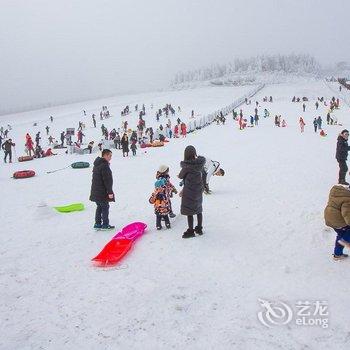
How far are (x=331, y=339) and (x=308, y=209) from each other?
446 cm

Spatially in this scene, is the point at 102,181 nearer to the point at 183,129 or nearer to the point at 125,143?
the point at 125,143

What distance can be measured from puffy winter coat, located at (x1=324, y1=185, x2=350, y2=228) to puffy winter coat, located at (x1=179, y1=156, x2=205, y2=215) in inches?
83.9

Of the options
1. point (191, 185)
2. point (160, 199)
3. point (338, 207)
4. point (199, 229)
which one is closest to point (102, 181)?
point (160, 199)

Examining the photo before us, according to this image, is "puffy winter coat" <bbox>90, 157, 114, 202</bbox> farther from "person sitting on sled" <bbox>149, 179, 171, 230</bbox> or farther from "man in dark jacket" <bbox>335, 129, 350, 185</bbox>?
"man in dark jacket" <bbox>335, 129, 350, 185</bbox>

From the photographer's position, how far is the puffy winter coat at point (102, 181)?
276 inches

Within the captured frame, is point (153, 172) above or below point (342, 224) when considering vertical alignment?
below

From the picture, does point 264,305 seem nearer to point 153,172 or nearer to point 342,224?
point 342,224

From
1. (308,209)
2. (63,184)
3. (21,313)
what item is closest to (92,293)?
(21,313)

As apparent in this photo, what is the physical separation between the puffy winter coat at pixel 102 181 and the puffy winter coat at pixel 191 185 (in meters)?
1.51

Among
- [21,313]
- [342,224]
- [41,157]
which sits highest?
[342,224]

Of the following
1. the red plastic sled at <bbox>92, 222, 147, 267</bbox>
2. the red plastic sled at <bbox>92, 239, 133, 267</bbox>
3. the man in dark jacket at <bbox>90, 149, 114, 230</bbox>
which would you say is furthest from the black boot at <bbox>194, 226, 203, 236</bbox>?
the man in dark jacket at <bbox>90, 149, 114, 230</bbox>

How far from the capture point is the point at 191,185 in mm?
6312

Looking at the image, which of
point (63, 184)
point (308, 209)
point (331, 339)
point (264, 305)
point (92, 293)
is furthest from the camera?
point (63, 184)

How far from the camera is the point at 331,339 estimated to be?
3668 millimetres
